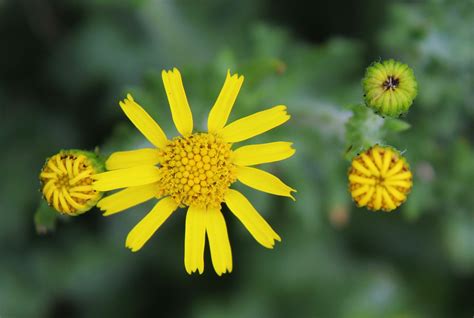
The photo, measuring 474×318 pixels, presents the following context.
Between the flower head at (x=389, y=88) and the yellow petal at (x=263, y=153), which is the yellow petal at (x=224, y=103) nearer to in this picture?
the yellow petal at (x=263, y=153)

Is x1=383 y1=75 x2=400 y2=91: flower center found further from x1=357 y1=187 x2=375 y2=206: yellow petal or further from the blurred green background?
the blurred green background

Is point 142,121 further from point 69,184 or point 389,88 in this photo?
point 389,88

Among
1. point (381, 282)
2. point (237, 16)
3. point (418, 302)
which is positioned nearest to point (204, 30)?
point (237, 16)

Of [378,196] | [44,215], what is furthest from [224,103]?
[44,215]

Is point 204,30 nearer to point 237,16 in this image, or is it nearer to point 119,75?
point 237,16

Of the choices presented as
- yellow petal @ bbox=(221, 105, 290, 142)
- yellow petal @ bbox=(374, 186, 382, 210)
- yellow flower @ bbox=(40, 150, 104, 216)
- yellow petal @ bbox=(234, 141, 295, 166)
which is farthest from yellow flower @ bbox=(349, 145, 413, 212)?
yellow flower @ bbox=(40, 150, 104, 216)

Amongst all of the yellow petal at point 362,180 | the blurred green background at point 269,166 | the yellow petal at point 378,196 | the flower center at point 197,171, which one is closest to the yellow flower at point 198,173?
the flower center at point 197,171
